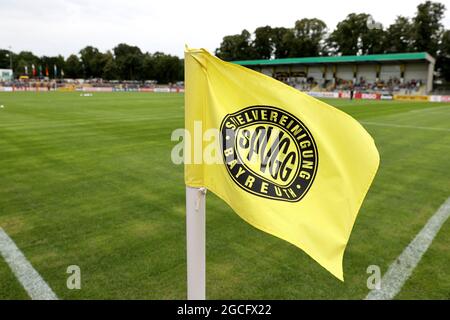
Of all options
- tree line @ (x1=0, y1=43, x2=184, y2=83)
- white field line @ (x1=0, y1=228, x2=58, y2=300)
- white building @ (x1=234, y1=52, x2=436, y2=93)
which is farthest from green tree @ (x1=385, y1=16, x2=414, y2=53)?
white field line @ (x1=0, y1=228, x2=58, y2=300)

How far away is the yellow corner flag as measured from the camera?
8.03 feet

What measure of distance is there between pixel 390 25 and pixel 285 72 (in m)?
24.4

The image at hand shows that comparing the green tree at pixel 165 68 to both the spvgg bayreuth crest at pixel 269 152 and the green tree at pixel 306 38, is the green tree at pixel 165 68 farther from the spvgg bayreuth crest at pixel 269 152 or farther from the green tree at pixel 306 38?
the spvgg bayreuth crest at pixel 269 152

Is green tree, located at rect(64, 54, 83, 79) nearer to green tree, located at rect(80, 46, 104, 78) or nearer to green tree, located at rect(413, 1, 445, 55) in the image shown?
green tree, located at rect(80, 46, 104, 78)

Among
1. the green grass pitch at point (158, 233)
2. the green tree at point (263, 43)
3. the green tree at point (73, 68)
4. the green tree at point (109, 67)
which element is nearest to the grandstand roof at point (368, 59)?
the green tree at point (263, 43)

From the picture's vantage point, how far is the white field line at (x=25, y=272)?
13.1 feet

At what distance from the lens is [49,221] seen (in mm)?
5980

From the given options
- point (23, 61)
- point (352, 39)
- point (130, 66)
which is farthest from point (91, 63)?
point (352, 39)

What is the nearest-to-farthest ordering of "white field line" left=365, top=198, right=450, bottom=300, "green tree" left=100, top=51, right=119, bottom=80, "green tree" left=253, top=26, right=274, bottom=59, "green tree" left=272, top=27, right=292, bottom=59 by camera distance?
"white field line" left=365, top=198, right=450, bottom=300 < "green tree" left=272, top=27, right=292, bottom=59 < "green tree" left=253, top=26, right=274, bottom=59 < "green tree" left=100, top=51, right=119, bottom=80

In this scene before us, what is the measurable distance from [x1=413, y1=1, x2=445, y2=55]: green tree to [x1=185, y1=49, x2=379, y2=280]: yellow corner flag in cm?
8344
